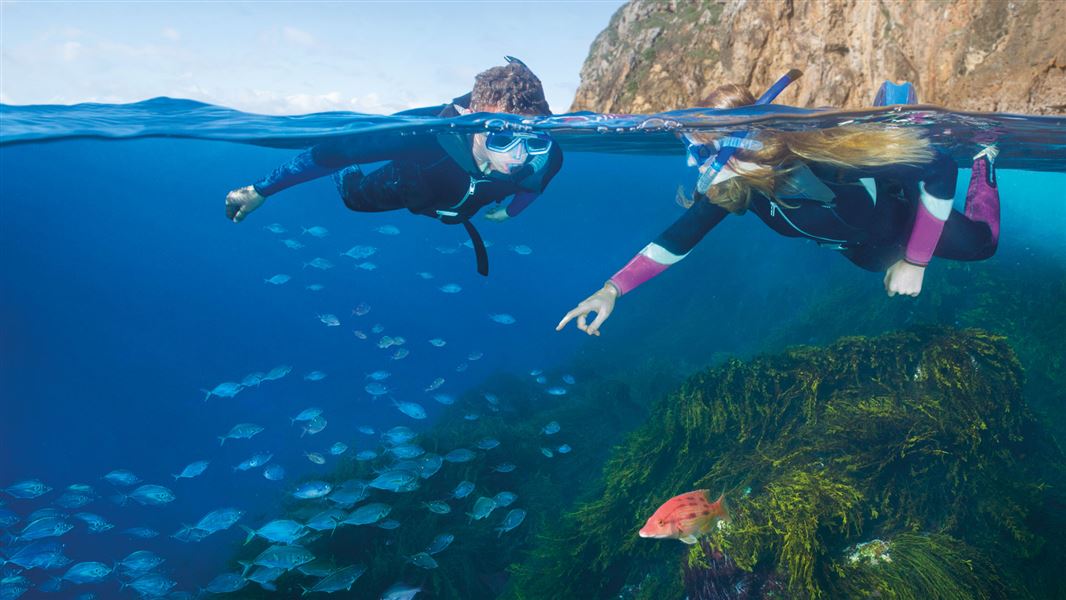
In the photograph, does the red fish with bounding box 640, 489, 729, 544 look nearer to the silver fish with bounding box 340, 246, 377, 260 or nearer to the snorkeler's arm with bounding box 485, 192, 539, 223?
the snorkeler's arm with bounding box 485, 192, 539, 223

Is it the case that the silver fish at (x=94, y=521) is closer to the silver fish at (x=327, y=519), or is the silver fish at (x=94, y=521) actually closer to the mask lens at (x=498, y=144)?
the silver fish at (x=327, y=519)

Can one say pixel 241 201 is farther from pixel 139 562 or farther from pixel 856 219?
pixel 139 562

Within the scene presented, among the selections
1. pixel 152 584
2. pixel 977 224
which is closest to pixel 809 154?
pixel 977 224

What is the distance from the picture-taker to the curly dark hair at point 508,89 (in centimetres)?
669

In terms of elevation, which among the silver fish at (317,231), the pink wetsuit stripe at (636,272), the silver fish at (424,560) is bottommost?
the silver fish at (424,560)

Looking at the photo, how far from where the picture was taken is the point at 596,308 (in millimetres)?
4438

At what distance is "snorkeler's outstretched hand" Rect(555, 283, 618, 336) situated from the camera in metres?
4.30

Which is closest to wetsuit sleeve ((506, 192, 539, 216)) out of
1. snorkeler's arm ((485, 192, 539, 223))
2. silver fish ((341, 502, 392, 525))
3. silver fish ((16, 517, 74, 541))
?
snorkeler's arm ((485, 192, 539, 223))

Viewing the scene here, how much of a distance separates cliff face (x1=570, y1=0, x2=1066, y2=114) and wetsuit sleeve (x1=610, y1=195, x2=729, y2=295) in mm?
5293

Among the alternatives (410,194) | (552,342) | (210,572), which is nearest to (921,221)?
(410,194)

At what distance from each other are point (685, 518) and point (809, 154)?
320cm

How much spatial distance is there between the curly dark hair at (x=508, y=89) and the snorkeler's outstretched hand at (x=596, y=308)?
11.0ft

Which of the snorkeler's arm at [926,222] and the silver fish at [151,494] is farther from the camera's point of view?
the silver fish at [151,494]

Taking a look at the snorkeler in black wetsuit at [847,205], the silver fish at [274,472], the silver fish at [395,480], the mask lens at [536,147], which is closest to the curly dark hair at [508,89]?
the mask lens at [536,147]
